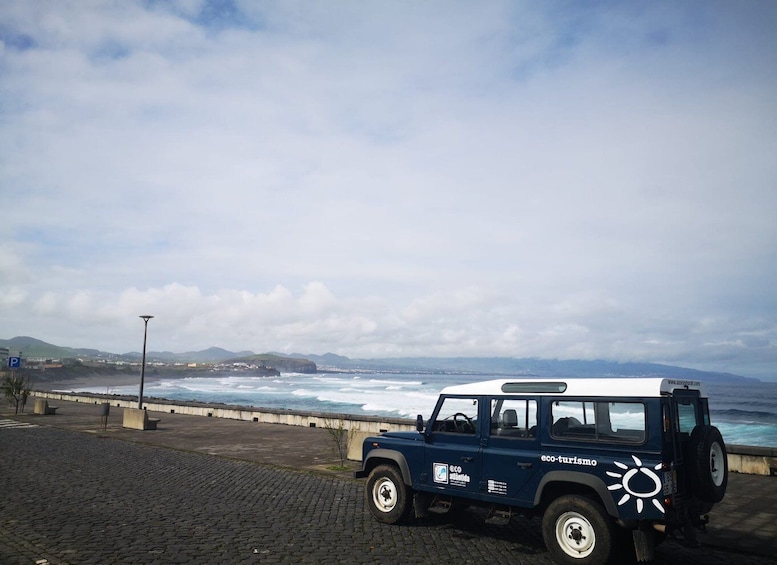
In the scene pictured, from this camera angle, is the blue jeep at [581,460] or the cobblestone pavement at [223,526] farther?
the cobblestone pavement at [223,526]

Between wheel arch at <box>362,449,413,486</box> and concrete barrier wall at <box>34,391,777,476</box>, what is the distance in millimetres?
2977

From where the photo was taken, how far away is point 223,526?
352 inches

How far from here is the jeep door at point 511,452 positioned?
25.3 ft

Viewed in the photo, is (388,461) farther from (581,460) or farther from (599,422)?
(599,422)

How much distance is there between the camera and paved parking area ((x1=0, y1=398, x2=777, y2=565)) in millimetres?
7562

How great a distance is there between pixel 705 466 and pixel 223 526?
7.04 metres

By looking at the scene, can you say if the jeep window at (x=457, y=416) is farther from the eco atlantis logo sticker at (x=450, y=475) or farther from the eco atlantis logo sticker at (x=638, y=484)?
the eco atlantis logo sticker at (x=638, y=484)

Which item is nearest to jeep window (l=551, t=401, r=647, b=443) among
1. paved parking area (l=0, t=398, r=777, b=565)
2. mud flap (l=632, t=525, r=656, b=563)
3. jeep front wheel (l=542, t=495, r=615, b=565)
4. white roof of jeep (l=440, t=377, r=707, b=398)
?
white roof of jeep (l=440, t=377, r=707, b=398)

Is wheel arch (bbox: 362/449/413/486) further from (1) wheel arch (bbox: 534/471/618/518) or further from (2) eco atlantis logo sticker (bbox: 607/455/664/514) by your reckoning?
(2) eco atlantis logo sticker (bbox: 607/455/664/514)

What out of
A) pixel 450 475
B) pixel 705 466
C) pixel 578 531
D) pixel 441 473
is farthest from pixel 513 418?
pixel 705 466

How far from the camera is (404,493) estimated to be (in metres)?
9.13

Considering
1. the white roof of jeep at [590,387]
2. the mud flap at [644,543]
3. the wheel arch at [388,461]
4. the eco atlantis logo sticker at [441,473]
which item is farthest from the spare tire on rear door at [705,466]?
the wheel arch at [388,461]

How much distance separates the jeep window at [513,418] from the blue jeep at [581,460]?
1 centimetres

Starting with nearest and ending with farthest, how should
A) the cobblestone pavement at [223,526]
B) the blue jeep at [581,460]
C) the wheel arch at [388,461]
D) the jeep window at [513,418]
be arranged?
the blue jeep at [581,460]
the cobblestone pavement at [223,526]
the jeep window at [513,418]
the wheel arch at [388,461]
